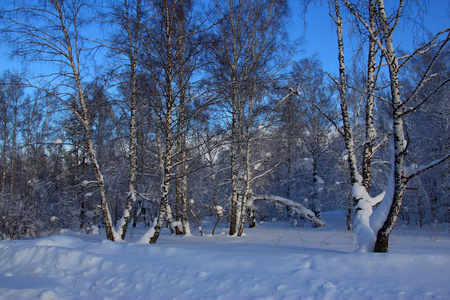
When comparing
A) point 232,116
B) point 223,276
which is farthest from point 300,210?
point 223,276

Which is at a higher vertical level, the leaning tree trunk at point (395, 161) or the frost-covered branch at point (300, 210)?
the leaning tree trunk at point (395, 161)

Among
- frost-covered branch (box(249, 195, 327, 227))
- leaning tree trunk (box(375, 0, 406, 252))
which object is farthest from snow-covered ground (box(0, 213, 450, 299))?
frost-covered branch (box(249, 195, 327, 227))

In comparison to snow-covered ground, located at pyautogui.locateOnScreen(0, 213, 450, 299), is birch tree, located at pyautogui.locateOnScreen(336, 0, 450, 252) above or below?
above

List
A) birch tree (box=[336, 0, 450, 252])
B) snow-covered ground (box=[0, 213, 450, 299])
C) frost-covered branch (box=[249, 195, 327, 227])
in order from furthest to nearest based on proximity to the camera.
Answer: frost-covered branch (box=[249, 195, 327, 227]) < birch tree (box=[336, 0, 450, 252]) < snow-covered ground (box=[0, 213, 450, 299])

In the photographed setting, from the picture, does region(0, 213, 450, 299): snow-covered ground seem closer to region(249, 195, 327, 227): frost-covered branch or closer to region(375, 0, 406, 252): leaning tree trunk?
region(375, 0, 406, 252): leaning tree trunk

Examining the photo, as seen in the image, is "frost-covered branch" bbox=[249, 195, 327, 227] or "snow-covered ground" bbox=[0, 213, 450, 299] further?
"frost-covered branch" bbox=[249, 195, 327, 227]

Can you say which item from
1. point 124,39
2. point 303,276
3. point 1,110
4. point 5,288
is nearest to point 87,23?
point 124,39

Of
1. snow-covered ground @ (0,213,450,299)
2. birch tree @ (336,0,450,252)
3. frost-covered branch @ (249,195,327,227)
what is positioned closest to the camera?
snow-covered ground @ (0,213,450,299)

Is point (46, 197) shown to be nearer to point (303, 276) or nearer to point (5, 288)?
point (5, 288)

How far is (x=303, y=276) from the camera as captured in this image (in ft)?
10.7

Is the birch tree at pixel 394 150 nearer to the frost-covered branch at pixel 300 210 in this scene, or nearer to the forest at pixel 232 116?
the forest at pixel 232 116

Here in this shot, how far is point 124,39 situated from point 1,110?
15.4 meters

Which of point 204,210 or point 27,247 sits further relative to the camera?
point 204,210

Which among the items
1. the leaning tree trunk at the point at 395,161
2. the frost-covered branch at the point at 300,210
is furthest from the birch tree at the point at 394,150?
the frost-covered branch at the point at 300,210
